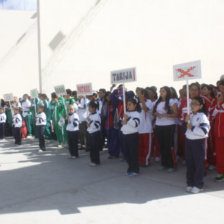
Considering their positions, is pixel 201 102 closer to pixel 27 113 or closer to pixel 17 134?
pixel 17 134

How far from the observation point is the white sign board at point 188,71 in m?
5.68

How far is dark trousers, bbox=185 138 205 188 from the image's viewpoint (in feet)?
17.2

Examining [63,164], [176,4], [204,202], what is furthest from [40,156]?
[176,4]

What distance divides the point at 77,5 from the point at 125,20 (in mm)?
2849

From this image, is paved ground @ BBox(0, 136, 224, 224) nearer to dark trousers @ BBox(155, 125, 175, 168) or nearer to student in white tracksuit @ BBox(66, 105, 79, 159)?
dark trousers @ BBox(155, 125, 175, 168)

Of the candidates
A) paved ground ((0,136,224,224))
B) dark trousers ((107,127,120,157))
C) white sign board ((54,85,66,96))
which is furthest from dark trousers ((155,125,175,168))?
white sign board ((54,85,66,96))

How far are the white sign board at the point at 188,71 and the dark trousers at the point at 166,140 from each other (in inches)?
43.8

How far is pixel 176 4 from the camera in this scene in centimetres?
1745

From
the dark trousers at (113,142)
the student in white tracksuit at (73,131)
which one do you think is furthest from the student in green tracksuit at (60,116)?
the dark trousers at (113,142)

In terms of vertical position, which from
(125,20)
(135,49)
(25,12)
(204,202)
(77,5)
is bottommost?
(204,202)

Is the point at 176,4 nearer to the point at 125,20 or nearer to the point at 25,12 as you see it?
the point at 125,20

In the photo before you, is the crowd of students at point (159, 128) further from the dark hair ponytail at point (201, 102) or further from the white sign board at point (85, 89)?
the white sign board at point (85, 89)

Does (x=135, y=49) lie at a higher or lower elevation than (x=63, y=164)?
higher

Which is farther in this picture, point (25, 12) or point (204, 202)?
point (25, 12)
